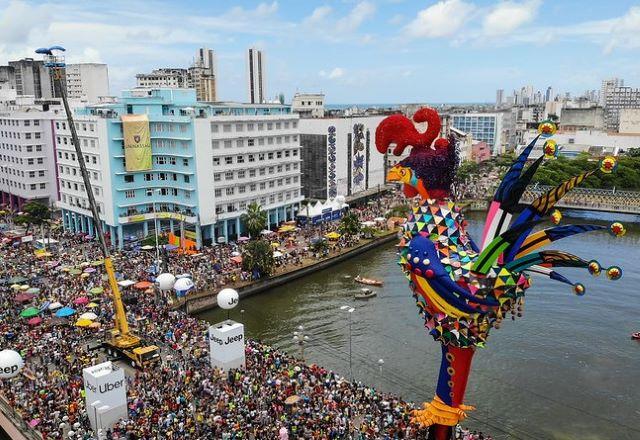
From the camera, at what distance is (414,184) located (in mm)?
20438

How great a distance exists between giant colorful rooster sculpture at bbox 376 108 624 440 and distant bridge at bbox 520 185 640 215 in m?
53.7

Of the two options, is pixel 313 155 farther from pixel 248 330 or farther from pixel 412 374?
pixel 412 374

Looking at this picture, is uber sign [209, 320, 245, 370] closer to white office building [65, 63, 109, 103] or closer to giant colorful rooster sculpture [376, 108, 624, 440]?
giant colorful rooster sculpture [376, 108, 624, 440]

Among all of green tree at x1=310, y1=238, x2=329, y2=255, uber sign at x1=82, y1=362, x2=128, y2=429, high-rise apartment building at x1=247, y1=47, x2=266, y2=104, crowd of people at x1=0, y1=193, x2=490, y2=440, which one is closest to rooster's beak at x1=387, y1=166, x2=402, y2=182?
crowd of people at x1=0, y1=193, x2=490, y2=440

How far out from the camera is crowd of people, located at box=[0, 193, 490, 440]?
23297 millimetres

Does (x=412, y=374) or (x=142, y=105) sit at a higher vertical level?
(x=142, y=105)

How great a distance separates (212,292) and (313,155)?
33.7m

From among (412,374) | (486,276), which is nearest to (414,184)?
(486,276)

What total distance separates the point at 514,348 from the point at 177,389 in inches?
760

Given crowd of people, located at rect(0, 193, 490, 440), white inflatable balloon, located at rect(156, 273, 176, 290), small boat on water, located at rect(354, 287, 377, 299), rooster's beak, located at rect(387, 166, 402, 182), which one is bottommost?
small boat on water, located at rect(354, 287, 377, 299)

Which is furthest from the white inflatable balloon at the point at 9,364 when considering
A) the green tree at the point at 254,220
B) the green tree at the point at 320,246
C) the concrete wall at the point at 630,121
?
the concrete wall at the point at 630,121

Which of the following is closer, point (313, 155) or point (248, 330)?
point (248, 330)

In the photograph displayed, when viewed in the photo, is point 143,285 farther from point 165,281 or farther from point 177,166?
point 177,166

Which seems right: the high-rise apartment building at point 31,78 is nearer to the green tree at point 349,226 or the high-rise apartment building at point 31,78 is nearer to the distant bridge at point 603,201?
the green tree at point 349,226
